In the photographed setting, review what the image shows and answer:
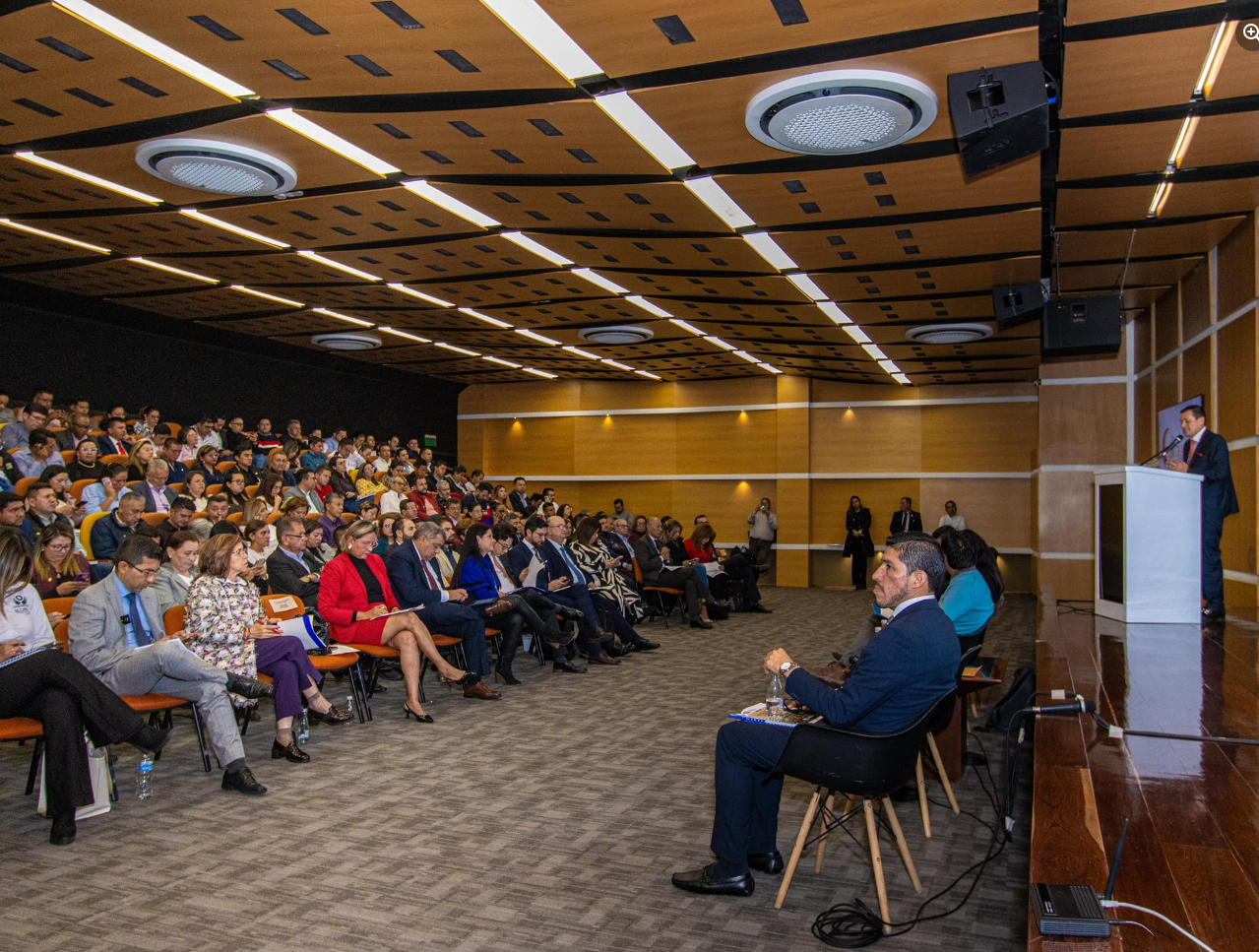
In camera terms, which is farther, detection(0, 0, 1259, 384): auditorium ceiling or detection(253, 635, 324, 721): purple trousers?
detection(253, 635, 324, 721): purple trousers

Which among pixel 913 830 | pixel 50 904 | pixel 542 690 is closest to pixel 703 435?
pixel 542 690

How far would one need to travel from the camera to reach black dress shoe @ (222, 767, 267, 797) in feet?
14.5

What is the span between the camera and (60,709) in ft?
12.8

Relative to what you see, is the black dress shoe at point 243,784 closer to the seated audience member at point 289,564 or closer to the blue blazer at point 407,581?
the seated audience member at point 289,564

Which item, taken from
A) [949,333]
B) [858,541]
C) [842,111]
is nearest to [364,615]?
[842,111]

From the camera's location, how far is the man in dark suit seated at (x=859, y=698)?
9.89ft

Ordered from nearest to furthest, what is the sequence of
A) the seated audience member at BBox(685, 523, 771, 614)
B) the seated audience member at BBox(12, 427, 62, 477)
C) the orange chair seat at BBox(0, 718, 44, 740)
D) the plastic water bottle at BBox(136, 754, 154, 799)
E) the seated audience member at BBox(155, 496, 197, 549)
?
the orange chair seat at BBox(0, 718, 44, 740) < the plastic water bottle at BBox(136, 754, 154, 799) < the seated audience member at BBox(155, 496, 197, 549) < the seated audience member at BBox(12, 427, 62, 477) < the seated audience member at BBox(685, 523, 771, 614)

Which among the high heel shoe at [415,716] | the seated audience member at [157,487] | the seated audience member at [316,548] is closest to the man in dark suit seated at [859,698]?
the high heel shoe at [415,716]

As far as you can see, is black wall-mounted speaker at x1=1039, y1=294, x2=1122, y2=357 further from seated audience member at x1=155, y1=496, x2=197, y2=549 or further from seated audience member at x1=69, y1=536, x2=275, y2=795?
seated audience member at x1=69, y1=536, x2=275, y2=795

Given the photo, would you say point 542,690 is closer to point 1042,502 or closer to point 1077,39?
point 1077,39

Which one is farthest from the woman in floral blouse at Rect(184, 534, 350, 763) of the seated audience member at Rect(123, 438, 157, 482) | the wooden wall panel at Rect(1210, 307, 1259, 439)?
the wooden wall panel at Rect(1210, 307, 1259, 439)

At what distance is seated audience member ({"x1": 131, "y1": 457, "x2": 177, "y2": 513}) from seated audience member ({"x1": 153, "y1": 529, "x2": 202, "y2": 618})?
345 centimetres

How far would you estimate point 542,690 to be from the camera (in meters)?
7.14

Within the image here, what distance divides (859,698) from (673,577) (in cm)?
818
